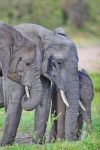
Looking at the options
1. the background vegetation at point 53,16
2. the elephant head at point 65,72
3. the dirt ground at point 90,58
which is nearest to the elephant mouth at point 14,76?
the elephant head at point 65,72

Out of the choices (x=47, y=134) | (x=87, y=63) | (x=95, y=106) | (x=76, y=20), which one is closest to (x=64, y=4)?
(x=76, y=20)

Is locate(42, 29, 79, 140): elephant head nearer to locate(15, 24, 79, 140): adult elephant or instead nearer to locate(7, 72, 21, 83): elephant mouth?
locate(15, 24, 79, 140): adult elephant

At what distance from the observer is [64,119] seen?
9.79 m

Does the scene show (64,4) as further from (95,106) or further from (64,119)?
(64,119)

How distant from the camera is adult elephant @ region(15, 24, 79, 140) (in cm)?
959

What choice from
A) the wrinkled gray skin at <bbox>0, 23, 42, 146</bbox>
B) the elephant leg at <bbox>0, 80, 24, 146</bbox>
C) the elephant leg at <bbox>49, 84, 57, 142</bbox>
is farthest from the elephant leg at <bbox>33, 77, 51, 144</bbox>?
the wrinkled gray skin at <bbox>0, 23, 42, 146</bbox>

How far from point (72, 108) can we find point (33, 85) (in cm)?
88

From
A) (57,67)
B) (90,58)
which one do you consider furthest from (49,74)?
(90,58)

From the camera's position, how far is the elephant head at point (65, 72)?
958cm

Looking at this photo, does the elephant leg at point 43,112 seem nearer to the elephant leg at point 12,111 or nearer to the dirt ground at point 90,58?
the elephant leg at point 12,111

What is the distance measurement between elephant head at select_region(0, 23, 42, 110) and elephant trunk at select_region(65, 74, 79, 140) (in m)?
0.74

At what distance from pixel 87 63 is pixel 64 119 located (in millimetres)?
16593

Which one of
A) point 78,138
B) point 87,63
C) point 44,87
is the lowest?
point 78,138

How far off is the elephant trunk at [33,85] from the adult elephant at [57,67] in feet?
2.09
